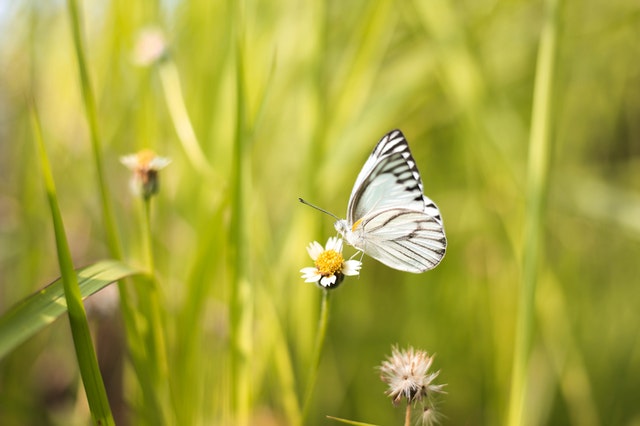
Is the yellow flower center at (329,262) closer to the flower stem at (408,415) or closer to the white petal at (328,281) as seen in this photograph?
the white petal at (328,281)

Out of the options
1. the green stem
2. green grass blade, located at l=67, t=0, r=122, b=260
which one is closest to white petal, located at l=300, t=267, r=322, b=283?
green grass blade, located at l=67, t=0, r=122, b=260

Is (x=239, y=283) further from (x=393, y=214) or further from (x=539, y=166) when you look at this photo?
(x=539, y=166)

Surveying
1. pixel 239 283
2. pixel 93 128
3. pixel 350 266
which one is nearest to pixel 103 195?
pixel 93 128

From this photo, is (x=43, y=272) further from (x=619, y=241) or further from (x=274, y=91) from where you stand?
(x=619, y=241)

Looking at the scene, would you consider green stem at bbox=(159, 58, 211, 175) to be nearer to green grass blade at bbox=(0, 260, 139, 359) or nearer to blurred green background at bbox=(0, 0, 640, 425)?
blurred green background at bbox=(0, 0, 640, 425)

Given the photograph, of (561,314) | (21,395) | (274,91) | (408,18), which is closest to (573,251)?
(561,314)

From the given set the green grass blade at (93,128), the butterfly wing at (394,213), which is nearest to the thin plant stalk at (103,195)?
the green grass blade at (93,128)
